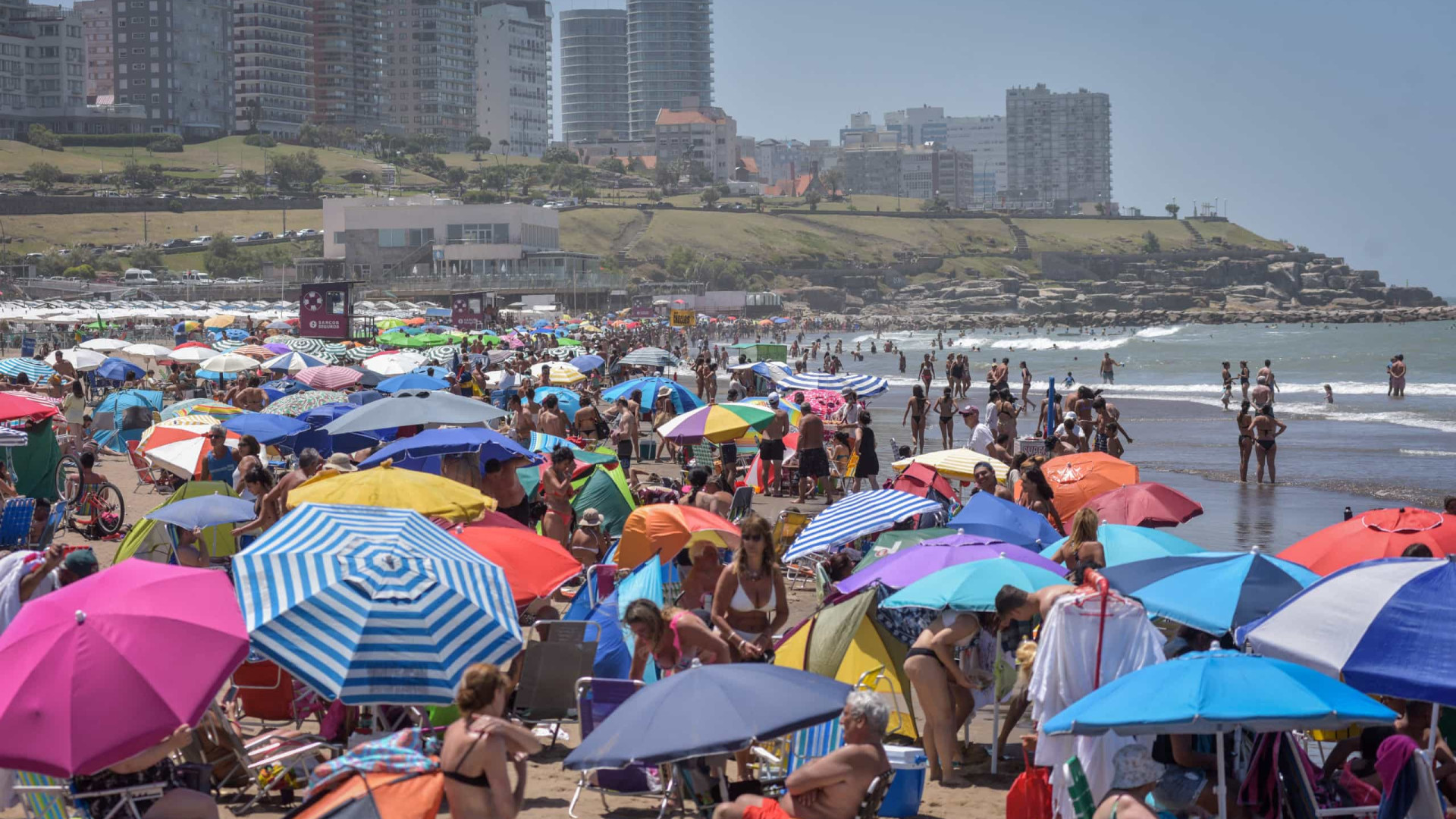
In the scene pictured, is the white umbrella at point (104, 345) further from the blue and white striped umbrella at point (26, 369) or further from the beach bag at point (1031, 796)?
the beach bag at point (1031, 796)

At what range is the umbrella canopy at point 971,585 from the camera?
642cm

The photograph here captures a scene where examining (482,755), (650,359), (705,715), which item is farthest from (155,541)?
(650,359)

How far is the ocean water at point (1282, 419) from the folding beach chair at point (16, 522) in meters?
11.0

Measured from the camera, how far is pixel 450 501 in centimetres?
828

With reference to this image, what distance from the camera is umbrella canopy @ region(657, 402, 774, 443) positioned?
14.3m

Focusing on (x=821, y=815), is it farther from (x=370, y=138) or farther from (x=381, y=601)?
(x=370, y=138)

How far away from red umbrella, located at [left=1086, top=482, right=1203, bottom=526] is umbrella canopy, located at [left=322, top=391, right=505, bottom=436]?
17.8 ft

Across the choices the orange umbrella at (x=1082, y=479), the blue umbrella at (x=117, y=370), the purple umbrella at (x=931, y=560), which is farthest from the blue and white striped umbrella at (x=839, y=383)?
the blue umbrella at (x=117, y=370)

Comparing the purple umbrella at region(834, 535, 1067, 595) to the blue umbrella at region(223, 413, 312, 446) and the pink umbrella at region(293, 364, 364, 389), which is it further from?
the pink umbrella at region(293, 364, 364, 389)

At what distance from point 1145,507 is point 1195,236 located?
566ft

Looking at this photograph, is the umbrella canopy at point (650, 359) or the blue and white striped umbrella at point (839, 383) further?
the umbrella canopy at point (650, 359)

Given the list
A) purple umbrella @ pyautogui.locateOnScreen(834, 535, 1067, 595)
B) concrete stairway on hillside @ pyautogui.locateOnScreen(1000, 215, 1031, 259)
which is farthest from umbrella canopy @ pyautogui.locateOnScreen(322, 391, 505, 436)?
concrete stairway on hillside @ pyautogui.locateOnScreen(1000, 215, 1031, 259)

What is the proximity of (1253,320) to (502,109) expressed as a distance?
10424cm

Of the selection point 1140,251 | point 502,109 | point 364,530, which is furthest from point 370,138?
point 364,530
